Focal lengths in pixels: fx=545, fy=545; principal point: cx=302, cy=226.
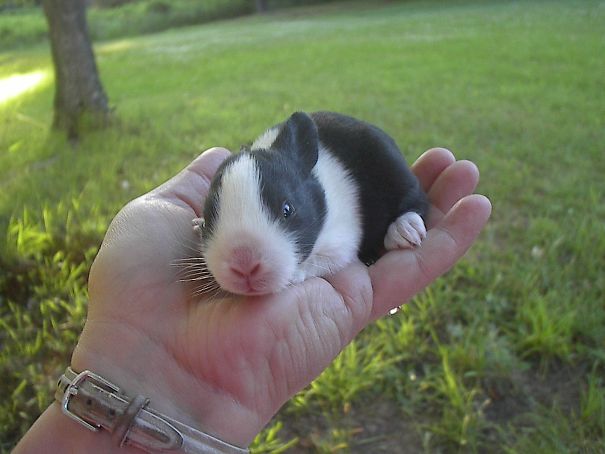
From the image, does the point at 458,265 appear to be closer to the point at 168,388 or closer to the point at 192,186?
the point at 192,186

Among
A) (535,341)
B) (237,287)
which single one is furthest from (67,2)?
(535,341)

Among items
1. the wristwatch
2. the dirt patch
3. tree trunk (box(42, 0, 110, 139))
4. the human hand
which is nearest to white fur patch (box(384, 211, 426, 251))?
the human hand

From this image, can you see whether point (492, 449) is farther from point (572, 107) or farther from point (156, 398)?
point (572, 107)

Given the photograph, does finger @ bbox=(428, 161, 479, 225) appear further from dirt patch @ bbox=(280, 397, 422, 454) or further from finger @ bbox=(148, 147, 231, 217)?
finger @ bbox=(148, 147, 231, 217)

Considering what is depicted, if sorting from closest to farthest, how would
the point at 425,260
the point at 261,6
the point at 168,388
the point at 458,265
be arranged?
the point at 168,388, the point at 425,260, the point at 458,265, the point at 261,6

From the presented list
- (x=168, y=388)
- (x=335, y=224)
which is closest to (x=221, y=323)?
(x=168, y=388)

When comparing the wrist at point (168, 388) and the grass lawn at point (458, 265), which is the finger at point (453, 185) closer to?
the grass lawn at point (458, 265)
